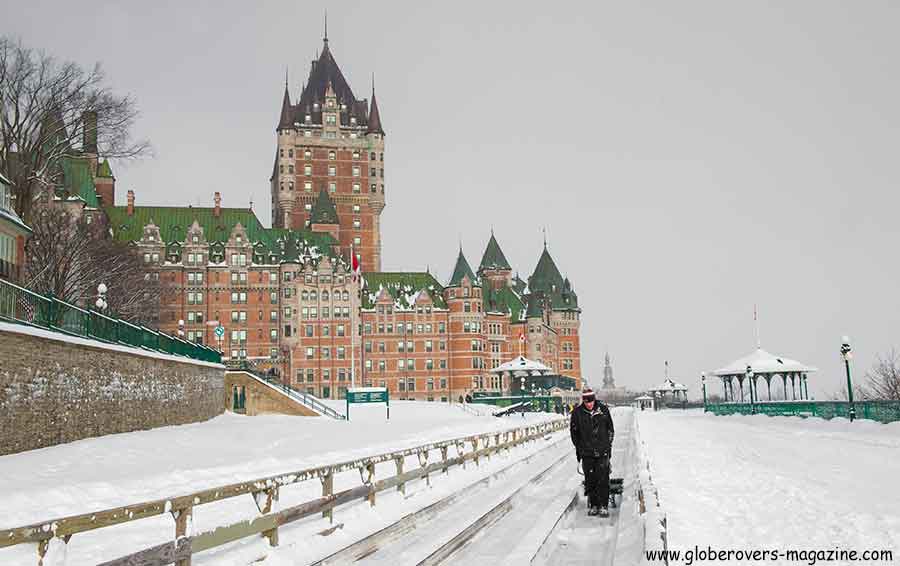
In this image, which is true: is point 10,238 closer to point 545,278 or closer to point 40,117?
point 40,117

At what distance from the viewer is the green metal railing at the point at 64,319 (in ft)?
71.2

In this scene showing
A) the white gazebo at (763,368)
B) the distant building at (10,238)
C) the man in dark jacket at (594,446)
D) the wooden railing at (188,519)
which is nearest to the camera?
the wooden railing at (188,519)

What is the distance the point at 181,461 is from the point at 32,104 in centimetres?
2038

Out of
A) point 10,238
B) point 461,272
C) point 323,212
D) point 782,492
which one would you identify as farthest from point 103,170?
point 782,492

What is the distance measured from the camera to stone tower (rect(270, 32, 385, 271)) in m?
128

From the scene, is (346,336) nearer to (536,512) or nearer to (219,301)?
(219,301)

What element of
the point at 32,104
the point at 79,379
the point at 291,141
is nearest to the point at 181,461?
the point at 79,379

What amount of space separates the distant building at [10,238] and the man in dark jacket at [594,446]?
27.3 metres

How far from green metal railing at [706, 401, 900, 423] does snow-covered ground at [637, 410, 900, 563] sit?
3221 millimetres

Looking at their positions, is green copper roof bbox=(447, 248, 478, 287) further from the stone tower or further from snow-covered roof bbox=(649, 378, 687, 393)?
snow-covered roof bbox=(649, 378, 687, 393)

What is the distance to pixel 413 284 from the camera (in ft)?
385

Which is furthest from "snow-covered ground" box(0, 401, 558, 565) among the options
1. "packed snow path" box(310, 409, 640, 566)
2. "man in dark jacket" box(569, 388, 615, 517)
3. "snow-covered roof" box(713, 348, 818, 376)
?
"snow-covered roof" box(713, 348, 818, 376)

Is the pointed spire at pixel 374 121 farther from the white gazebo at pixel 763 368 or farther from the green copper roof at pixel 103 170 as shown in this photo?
the white gazebo at pixel 763 368

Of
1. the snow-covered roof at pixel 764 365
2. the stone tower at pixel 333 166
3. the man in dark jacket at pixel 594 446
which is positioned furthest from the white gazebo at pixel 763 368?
the stone tower at pixel 333 166
